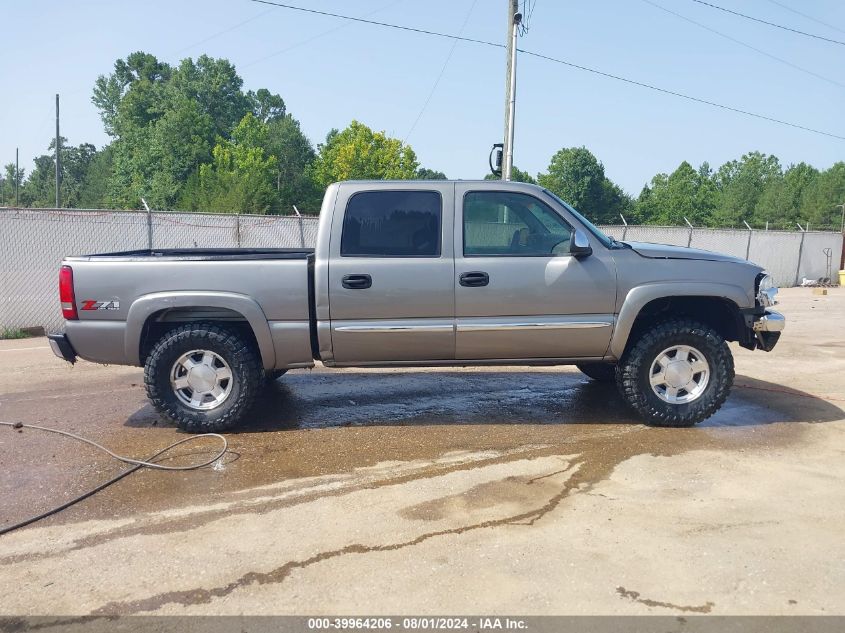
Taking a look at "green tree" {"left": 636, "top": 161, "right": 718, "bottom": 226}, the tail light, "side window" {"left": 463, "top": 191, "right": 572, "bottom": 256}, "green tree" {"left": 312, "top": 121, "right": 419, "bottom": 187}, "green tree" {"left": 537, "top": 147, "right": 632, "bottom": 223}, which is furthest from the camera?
"green tree" {"left": 537, "top": 147, "right": 632, "bottom": 223}

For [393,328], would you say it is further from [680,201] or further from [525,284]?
[680,201]

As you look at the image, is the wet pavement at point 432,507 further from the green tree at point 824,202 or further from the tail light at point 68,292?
the green tree at point 824,202

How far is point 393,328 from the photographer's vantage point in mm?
5234

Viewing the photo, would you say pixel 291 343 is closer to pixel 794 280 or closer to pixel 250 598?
pixel 250 598

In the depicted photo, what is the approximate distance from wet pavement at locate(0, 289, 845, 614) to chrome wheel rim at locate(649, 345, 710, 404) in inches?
13.5

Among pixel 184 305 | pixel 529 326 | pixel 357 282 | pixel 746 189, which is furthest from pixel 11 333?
pixel 746 189

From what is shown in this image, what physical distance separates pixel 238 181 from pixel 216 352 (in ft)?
118

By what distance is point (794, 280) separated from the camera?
23188 millimetres

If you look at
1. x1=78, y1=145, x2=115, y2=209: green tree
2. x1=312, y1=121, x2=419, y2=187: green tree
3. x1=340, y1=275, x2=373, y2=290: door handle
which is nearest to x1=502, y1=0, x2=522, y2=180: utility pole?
x1=340, y1=275, x2=373, y2=290: door handle

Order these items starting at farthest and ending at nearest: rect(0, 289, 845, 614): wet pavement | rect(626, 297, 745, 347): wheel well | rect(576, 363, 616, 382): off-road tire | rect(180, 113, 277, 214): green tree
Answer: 1. rect(180, 113, 277, 214): green tree
2. rect(576, 363, 616, 382): off-road tire
3. rect(626, 297, 745, 347): wheel well
4. rect(0, 289, 845, 614): wet pavement

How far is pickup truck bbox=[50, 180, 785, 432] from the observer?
5.15 metres

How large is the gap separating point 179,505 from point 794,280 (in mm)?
24252

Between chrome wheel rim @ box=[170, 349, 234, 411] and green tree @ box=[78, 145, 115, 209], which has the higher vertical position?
green tree @ box=[78, 145, 115, 209]

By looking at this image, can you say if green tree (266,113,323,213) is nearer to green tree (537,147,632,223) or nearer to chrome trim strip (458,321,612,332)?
green tree (537,147,632,223)
